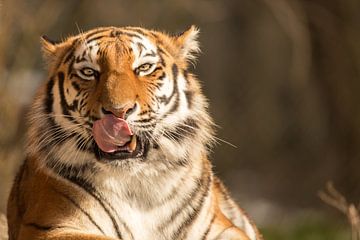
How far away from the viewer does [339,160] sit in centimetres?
1102

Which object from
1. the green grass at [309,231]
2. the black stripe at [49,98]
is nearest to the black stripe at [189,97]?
the black stripe at [49,98]

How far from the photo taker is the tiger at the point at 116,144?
4.43 meters

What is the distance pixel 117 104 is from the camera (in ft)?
14.1

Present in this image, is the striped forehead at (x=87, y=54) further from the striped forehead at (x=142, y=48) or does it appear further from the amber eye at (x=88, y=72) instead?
the striped forehead at (x=142, y=48)

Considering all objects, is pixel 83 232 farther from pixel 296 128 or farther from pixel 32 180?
pixel 296 128

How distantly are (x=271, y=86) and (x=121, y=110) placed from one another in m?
8.88

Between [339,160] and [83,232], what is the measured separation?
6880mm

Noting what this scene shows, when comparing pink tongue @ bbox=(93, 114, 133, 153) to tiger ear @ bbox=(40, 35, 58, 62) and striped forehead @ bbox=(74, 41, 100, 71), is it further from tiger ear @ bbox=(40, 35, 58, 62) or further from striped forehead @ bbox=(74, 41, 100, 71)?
tiger ear @ bbox=(40, 35, 58, 62)

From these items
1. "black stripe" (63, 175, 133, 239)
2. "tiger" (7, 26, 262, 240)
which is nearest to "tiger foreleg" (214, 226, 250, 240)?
"tiger" (7, 26, 262, 240)

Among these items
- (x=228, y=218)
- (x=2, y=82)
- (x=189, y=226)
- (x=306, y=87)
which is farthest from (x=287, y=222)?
(x=189, y=226)

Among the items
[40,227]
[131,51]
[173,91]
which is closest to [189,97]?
[173,91]

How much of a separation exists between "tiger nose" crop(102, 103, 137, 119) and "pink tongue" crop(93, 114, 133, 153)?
2 cm

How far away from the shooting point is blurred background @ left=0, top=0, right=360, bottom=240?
9.20 m

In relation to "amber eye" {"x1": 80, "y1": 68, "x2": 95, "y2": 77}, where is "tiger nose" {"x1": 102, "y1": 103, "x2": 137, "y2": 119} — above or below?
below
